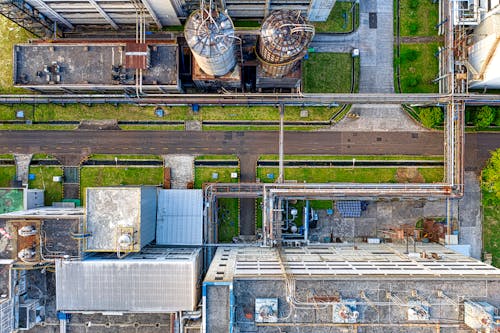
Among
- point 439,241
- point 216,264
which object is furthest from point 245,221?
point 439,241

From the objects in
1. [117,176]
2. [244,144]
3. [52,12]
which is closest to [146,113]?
[117,176]

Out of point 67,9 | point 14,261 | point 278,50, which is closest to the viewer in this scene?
point 278,50

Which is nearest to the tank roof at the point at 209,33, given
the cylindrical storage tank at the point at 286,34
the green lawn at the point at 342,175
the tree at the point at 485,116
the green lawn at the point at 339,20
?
the cylindrical storage tank at the point at 286,34

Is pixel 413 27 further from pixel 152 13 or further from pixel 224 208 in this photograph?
pixel 224 208

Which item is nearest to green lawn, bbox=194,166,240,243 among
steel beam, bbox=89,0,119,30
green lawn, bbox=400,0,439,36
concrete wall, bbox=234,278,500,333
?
concrete wall, bbox=234,278,500,333

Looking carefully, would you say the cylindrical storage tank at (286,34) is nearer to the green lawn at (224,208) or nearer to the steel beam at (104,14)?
the green lawn at (224,208)

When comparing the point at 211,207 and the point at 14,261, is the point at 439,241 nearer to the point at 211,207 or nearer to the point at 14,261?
the point at 211,207

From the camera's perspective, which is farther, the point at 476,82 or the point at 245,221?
the point at 245,221
